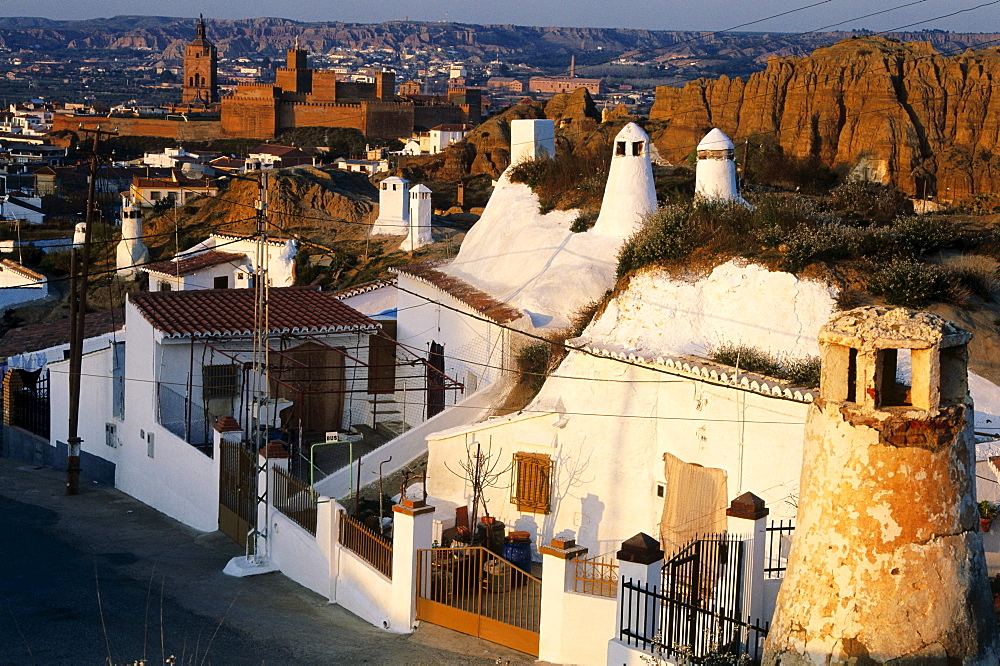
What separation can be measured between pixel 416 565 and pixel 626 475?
3.48 m

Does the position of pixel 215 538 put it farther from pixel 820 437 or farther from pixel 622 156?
pixel 820 437

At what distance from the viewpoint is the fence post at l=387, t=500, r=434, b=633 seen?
12.9 m

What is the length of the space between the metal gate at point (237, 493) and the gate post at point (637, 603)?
722cm

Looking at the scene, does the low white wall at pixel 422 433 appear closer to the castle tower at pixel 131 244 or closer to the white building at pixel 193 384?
the white building at pixel 193 384

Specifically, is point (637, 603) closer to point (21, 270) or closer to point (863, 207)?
point (863, 207)

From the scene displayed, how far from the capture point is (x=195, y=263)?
3481 cm

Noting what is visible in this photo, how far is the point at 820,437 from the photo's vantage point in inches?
251

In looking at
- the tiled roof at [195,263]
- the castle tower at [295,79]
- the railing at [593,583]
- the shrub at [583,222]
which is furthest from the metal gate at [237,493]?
the castle tower at [295,79]

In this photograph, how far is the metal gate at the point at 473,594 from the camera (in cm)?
1245

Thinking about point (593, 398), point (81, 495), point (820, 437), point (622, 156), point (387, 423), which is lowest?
point (81, 495)

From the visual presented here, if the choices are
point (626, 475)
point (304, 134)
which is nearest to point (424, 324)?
point (626, 475)

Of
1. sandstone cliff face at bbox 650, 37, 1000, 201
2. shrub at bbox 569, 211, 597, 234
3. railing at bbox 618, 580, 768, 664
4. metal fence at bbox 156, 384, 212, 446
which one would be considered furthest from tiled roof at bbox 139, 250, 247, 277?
railing at bbox 618, 580, 768, 664

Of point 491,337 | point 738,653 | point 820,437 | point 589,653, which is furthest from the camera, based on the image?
point 491,337

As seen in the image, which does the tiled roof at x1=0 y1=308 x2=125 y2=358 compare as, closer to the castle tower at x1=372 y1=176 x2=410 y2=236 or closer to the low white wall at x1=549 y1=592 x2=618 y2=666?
the castle tower at x1=372 y1=176 x2=410 y2=236
